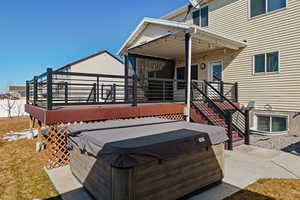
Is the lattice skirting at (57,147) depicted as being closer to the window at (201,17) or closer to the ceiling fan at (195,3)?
the window at (201,17)

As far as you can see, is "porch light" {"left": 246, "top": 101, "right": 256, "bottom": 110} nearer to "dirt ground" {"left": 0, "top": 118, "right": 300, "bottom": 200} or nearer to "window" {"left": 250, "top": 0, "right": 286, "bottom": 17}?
"window" {"left": 250, "top": 0, "right": 286, "bottom": 17}

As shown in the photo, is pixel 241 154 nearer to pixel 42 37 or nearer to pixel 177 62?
pixel 177 62

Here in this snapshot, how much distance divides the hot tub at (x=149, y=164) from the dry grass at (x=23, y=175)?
776 millimetres

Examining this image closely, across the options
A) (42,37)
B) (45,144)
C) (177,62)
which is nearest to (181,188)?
(45,144)

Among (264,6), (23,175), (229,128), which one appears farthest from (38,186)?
(264,6)

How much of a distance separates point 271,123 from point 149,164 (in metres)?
7.36

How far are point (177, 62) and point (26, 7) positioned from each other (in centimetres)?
936

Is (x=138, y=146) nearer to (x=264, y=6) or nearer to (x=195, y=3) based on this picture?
(x=264, y=6)

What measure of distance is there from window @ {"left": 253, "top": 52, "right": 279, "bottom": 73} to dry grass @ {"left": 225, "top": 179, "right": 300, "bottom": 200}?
5.44 metres

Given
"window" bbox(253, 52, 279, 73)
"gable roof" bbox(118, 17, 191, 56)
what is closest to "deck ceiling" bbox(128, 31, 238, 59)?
"gable roof" bbox(118, 17, 191, 56)

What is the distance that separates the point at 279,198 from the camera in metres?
2.94

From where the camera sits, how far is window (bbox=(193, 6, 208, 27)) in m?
10.3

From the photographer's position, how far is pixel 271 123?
7.68 metres

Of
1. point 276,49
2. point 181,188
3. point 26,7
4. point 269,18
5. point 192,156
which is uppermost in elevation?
point 26,7
